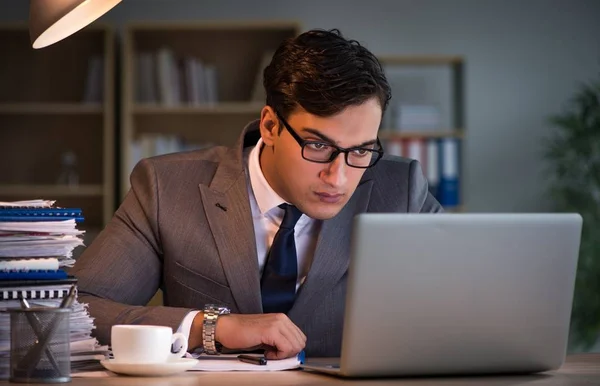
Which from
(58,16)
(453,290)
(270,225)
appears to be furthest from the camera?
(270,225)

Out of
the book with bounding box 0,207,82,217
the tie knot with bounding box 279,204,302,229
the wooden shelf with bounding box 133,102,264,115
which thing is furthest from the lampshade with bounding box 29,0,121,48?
the wooden shelf with bounding box 133,102,264,115

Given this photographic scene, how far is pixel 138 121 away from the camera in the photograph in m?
5.41

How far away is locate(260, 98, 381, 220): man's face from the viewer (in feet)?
6.32

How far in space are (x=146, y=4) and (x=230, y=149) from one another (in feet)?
11.6

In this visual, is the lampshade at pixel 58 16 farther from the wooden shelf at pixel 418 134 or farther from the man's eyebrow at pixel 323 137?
the wooden shelf at pixel 418 134

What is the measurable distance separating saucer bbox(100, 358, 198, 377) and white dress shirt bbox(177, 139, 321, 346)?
66cm

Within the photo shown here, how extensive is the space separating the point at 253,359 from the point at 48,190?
150 inches

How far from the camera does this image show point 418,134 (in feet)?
17.1

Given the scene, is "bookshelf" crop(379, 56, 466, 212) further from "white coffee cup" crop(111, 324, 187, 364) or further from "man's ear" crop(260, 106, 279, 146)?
"white coffee cup" crop(111, 324, 187, 364)

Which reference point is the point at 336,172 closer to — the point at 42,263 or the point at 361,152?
the point at 361,152

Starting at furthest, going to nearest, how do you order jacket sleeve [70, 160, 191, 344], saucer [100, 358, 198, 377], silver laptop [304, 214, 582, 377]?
jacket sleeve [70, 160, 191, 344] < saucer [100, 358, 198, 377] < silver laptop [304, 214, 582, 377]

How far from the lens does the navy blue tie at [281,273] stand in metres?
2.07

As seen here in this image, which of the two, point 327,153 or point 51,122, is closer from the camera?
point 327,153

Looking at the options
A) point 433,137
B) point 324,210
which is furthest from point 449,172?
point 324,210
